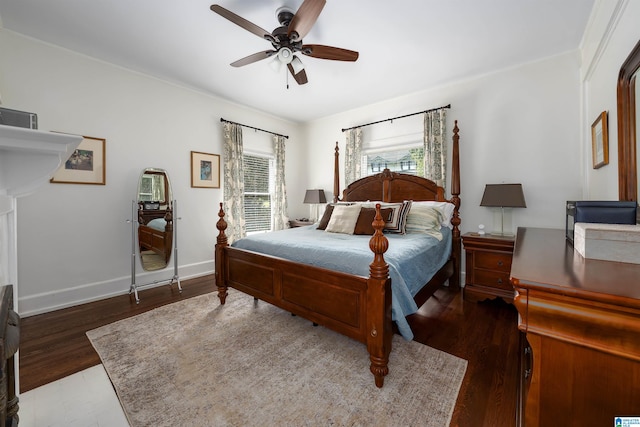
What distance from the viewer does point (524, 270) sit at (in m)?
0.91

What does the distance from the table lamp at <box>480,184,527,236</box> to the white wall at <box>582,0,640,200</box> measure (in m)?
0.56

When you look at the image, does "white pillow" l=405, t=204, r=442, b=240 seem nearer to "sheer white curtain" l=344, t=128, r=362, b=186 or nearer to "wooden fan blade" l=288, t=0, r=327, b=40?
"sheer white curtain" l=344, t=128, r=362, b=186

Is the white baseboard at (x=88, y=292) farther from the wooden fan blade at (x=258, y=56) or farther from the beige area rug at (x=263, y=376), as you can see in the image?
the wooden fan blade at (x=258, y=56)

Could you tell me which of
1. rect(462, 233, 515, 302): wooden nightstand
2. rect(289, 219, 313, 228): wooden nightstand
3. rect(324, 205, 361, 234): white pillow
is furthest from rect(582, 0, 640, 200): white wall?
rect(289, 219, 313, 228): wooden nightstand

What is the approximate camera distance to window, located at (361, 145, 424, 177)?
3926 millimetres

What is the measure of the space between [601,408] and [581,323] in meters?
0.22

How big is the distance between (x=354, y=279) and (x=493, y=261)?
1.91 m

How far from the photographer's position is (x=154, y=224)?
3.42m

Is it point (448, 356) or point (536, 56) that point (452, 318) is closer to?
point (448, 356)

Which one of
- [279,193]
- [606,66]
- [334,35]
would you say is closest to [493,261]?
[606,66]

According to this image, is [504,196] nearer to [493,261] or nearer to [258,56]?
[493,261]

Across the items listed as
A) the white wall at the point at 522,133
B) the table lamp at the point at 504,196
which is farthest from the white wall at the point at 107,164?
the table lamp at the point at 504,196

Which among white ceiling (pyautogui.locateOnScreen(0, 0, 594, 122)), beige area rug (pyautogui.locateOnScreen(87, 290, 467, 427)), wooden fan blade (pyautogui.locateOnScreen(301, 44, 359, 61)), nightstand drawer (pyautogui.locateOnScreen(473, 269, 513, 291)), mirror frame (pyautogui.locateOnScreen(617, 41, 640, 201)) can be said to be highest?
white ceiling (pyautogui.locateOnScreen(0, 0, 594, 122))

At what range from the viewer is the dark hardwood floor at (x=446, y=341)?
1508 millimetres
